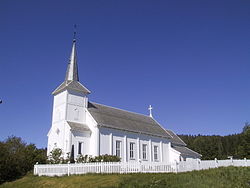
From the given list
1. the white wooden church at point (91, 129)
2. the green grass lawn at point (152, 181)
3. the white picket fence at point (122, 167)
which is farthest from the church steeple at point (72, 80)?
the green grass lawn at point (152, 181)

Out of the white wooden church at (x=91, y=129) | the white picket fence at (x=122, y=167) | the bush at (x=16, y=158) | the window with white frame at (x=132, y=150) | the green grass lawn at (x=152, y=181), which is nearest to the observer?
the green grass lawn at (x=152, y=181)

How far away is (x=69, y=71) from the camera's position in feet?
115

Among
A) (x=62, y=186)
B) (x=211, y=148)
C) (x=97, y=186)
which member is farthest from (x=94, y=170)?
(x=211, y=148)

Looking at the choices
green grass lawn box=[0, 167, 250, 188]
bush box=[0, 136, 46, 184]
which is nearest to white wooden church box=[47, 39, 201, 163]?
bush box=[0, 136, 46, 184]

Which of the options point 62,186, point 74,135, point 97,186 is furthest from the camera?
point 74,135

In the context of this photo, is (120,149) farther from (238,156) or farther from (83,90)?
(238,156)

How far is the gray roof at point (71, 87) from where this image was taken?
106ft

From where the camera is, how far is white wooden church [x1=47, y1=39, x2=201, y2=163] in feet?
98.1

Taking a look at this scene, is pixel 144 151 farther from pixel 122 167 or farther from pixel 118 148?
pixel 122 167

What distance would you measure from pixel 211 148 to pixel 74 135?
37.7m

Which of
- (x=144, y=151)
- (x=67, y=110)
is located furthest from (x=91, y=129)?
(x=144, y=151)

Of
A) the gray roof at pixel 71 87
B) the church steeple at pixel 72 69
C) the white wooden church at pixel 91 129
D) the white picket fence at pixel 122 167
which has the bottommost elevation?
the white picket fence at pixel 122 167

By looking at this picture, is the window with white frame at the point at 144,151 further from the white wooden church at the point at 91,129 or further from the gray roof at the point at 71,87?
the gray roof at the point at 71,87

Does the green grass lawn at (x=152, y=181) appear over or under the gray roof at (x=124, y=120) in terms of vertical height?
under
